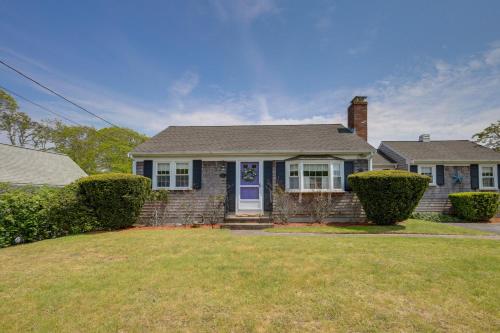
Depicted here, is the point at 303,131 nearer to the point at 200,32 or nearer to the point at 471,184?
the point at 200,32

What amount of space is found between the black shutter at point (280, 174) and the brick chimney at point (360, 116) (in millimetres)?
5433

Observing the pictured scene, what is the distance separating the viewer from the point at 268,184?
1133cm

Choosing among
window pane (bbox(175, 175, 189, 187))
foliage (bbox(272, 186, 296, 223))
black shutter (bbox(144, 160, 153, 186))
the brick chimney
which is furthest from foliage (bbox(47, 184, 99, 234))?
the brick chimney

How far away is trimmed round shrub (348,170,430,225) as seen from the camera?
30.1ft

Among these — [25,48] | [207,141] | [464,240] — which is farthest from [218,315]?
[25,48]

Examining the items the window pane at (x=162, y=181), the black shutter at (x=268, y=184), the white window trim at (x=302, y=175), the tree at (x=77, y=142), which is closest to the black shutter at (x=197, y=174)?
the window pane at (x=162, y=181)

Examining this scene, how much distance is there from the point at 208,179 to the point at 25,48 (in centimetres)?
943

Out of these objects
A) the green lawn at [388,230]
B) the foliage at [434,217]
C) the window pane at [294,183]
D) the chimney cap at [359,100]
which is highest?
the chimney cap at [359,100]

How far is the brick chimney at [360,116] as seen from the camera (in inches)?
544

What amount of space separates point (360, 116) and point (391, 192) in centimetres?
615

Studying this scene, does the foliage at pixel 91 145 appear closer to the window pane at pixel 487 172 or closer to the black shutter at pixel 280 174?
the black shutter at pixel 280 174

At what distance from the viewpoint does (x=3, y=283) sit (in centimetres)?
430

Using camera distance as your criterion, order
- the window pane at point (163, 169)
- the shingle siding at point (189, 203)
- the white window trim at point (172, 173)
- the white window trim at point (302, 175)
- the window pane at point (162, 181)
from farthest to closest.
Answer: the window pane at point (163, 169)
the window pane at point (162, 181)
the white window trim at point (172, 173)
the shingle siding at point (189, 203)
the white window trim at point (302, 175)

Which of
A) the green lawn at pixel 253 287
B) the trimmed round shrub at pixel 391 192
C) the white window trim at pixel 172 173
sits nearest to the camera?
the green lawn at pixel 253 287
